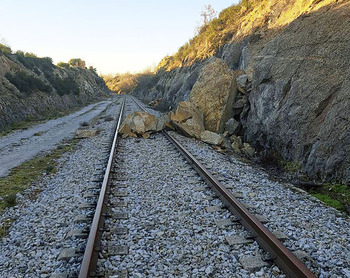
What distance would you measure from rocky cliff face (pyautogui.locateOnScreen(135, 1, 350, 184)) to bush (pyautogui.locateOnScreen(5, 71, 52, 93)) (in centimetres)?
1995

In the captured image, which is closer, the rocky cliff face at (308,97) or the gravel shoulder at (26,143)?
the rocky cliff face at (308,97)

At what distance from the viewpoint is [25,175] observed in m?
7.51

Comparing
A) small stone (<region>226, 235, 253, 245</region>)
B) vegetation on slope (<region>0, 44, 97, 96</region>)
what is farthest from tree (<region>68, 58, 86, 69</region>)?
small stone (<region>226, 235, 253, 245</region>)

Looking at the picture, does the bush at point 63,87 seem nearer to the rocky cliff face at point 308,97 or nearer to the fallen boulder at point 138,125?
the fallen boulder at point 138,125

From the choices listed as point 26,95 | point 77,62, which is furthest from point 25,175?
point 77,62

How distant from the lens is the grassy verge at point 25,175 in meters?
5.83

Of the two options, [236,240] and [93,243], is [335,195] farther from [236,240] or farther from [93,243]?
[93,243]

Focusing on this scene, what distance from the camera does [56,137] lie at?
13391 mm

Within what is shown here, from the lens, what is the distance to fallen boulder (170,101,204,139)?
12.2 meters

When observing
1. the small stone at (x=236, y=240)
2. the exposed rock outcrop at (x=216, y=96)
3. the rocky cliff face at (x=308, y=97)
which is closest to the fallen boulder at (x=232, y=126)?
the rocky cliff face at (x=308, y=97)

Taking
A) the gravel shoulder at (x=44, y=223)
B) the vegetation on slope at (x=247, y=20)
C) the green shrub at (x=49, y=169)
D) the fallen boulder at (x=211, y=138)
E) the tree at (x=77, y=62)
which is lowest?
the gravel shoulder at (x=44, y=223)

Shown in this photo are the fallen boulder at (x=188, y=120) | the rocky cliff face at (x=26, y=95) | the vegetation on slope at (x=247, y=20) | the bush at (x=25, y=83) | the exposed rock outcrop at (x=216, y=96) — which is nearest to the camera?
the fallen boulder at (x=188, y=120)

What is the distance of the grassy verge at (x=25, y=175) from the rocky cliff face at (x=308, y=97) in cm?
714

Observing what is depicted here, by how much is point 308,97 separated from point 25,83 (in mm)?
23792
